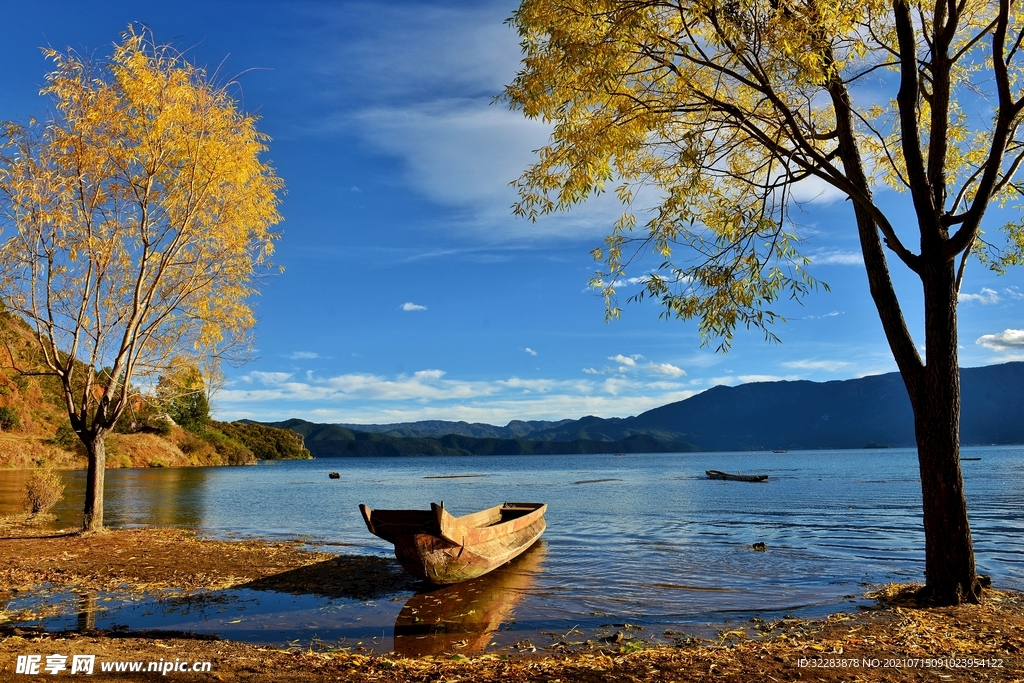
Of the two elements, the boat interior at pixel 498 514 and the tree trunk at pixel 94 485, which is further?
the boat interior at pixel 498 514

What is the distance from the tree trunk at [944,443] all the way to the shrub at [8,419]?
75853 millimetres

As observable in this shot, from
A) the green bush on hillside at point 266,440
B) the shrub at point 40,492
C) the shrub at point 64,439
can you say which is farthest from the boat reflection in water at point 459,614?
the green bush on hillside at point 266,440

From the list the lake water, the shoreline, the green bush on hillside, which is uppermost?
the shoreline

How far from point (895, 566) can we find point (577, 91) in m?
15.4

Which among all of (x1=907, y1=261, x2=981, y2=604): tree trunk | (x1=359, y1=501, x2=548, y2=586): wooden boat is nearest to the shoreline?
(x1=907, y1=261, x2=981, y2=604): tree trunk

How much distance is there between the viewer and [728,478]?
6512 centimetres

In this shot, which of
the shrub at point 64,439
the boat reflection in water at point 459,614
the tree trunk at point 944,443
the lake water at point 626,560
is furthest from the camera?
the shrub at point 64,439

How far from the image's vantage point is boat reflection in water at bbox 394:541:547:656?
8.84m

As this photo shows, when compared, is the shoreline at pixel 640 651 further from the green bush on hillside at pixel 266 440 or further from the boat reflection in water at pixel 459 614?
the green bush on hillside at pixel 266 440

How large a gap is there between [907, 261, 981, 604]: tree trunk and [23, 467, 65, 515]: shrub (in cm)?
2501

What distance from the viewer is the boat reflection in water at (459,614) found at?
8836 millimetres

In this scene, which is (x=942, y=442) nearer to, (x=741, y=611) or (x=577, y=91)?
(x=741, y=611)

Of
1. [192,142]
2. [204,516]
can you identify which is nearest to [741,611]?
[192,142]

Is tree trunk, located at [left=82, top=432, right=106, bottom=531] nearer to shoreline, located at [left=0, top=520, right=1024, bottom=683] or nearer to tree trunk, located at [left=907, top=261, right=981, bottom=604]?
shoreline, located at [left=0, top=520, right=1024, bottom=683]
